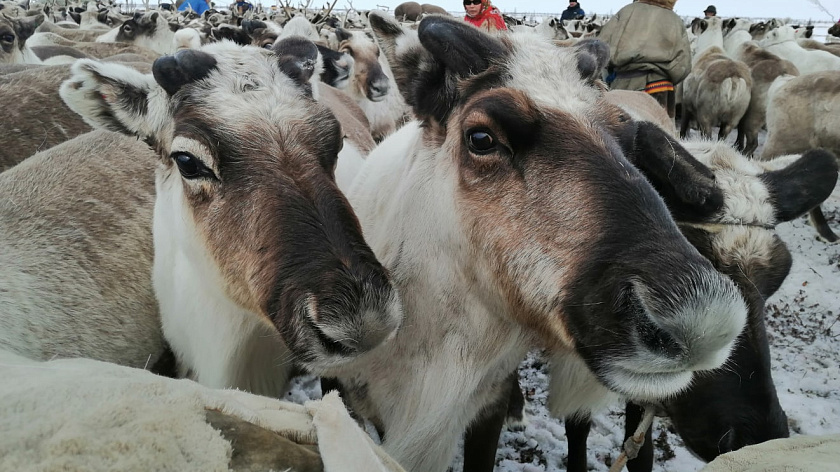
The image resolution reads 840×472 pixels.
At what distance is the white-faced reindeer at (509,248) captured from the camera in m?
1.40

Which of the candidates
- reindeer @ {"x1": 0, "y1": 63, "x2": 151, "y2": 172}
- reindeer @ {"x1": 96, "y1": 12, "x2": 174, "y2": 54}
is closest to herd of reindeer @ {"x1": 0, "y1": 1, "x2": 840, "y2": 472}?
reindeer @ {"x1": 0, "y1": 63, "x2": 151, "y2": 172}

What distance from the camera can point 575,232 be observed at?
1.60m

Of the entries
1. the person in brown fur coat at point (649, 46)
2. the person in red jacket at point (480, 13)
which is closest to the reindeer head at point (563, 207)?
the person in brown fur coat at point (649, 46)

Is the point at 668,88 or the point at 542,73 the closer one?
the point at 542,73

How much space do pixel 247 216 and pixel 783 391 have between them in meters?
4.93

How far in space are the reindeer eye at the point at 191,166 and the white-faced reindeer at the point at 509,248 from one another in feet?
2.65

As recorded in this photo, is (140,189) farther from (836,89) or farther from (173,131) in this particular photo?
(836,89)

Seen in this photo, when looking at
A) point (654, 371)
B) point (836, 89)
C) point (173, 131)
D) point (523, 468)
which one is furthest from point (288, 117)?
point (836, 89)

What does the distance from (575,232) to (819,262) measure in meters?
7.69

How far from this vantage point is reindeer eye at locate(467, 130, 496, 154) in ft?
5.98

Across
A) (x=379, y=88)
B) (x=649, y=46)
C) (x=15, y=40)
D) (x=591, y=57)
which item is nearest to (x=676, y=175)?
(x=591, y=57)

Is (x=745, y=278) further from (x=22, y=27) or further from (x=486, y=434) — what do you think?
(x=22, y=27)

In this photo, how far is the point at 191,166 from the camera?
207cm

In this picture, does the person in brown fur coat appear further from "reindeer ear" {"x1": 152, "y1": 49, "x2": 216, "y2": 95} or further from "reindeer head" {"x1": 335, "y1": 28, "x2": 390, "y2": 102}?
"reindeer ear" {"x1": 152, "y1": 49, "x2": 216, "y2": 95}
